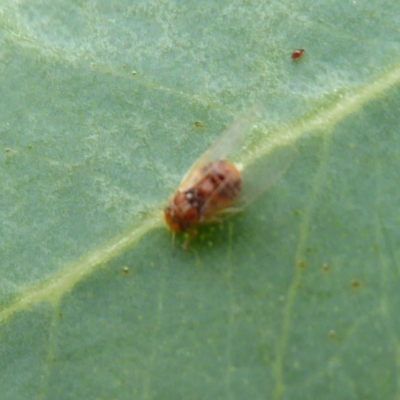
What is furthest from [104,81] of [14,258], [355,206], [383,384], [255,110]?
[383,384]

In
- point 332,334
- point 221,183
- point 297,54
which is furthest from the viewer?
point 297,54

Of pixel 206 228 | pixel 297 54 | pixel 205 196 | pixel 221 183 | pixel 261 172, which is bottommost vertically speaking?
pixel 206 228

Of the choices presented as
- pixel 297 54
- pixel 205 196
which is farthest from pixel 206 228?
pixel 297 54

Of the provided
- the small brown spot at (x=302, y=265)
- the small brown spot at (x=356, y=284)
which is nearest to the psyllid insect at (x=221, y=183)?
the small brown spot at (x=302, y=265)

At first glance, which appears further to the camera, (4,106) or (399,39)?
(4,106)

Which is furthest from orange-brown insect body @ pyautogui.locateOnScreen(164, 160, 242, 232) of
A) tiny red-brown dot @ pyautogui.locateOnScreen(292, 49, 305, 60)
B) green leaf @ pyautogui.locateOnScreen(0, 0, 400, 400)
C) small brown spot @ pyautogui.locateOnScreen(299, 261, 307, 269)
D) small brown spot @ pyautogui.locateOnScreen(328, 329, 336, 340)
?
small brown spot @ pyautogui.locateOnScreen(328, 329, 336, 340)

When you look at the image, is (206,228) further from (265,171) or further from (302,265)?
(302,265)

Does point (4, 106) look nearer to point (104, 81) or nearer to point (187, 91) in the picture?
point (104, 81)
